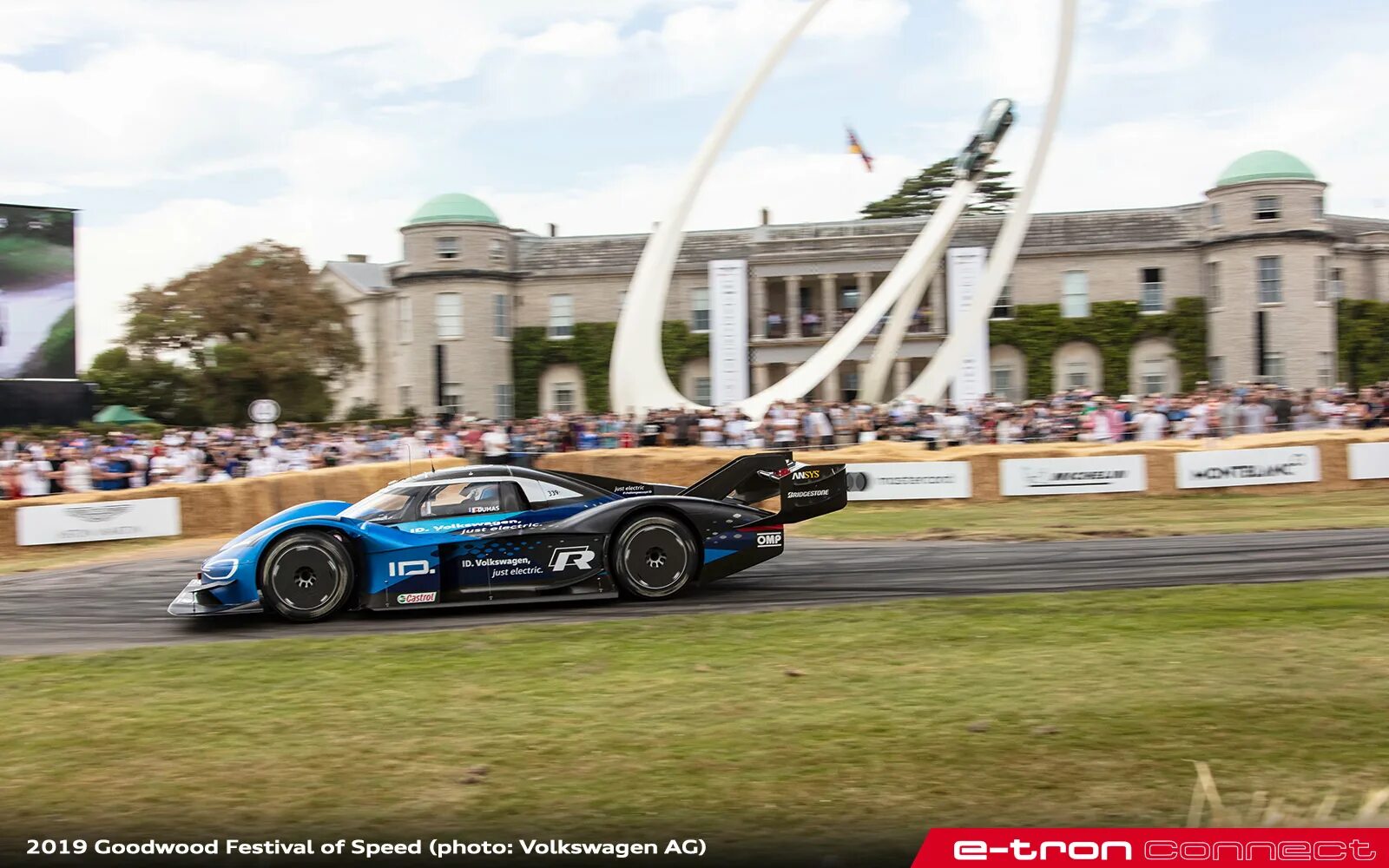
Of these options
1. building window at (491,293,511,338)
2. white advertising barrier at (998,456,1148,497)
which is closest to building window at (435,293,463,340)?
building window at (491,293,511,338)

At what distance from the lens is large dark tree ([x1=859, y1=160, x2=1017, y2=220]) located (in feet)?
235

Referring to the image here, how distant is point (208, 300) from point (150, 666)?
146 ft

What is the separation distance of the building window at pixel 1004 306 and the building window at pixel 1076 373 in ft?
10.5

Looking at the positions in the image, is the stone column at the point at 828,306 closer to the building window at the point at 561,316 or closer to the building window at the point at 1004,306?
the building window at the point at 1004,306

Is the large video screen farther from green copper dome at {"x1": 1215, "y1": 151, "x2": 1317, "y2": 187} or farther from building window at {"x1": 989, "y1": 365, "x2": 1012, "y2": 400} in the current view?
green copper dome at {"x1": 1215, "y1": 151, "x2": 1317, "y2": 187}

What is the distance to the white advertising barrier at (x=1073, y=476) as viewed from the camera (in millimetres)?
21297

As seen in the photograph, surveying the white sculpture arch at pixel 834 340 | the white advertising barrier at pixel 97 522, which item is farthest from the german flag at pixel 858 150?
the white advertising barrier at pixel 97 522

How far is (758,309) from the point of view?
53.0 metres

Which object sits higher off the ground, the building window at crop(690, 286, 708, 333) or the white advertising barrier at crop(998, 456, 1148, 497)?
the building window at crop(690, 286, 708, 333)

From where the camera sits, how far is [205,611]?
35.7 ft

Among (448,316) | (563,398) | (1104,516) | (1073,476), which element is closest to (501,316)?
(448,316)

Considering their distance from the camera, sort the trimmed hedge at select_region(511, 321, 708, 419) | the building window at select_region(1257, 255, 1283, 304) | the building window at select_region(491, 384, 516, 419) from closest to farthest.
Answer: the building window at select_region(1257, 255, 1283, 304) → the trimmed hedge at select_region(511, 321, 708, 419) → the building window at select_region(491, 384, 516, 419)

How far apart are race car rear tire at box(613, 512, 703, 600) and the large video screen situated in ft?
116

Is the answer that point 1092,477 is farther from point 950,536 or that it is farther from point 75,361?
point 75,361
